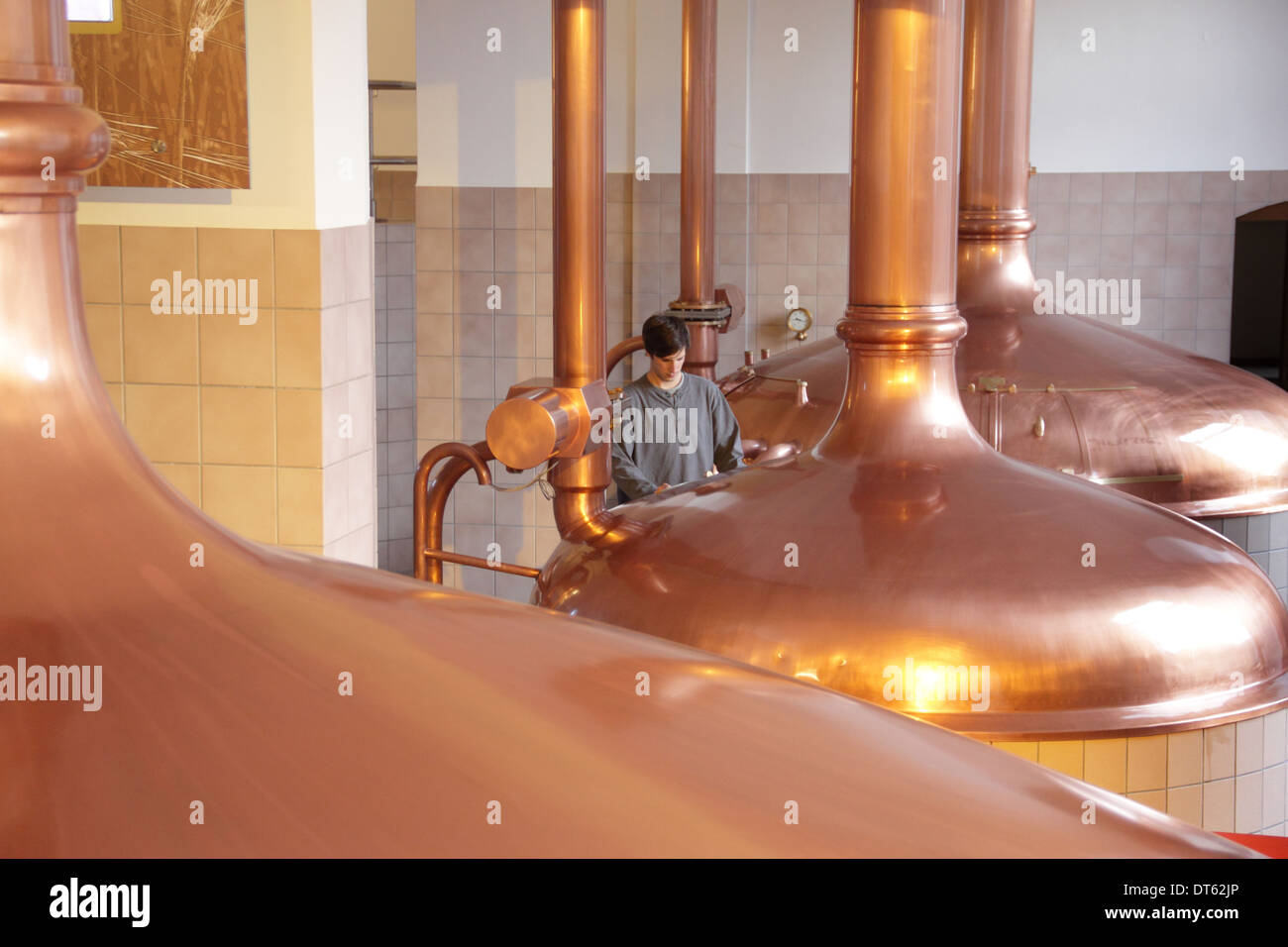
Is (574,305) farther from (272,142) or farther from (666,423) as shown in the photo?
(666,423)

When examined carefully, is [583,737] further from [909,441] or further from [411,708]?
[909,441]

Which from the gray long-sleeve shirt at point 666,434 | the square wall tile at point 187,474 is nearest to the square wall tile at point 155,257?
the square wall tile at point 187,474

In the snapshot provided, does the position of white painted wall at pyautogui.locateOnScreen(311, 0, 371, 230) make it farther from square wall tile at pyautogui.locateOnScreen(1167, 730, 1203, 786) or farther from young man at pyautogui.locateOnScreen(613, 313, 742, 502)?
square wall tile at pyautogui.locateOnScreen(1167, 730, 1203, 786)

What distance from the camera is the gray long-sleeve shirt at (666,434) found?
4.80 meters

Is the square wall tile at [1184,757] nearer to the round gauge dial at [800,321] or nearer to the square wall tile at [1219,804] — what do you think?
the square wall tile at [1219,804]

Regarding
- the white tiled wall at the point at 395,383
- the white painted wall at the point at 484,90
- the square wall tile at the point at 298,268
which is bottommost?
the white tiled wall at the point at 395,383

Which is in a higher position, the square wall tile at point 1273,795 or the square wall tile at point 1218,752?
the square wall tile at point 1218,752

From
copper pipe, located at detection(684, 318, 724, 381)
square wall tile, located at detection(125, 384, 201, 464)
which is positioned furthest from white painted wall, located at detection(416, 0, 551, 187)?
square wall tile, located at detection(125, 384, 201, 464)

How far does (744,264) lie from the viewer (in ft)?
26.9

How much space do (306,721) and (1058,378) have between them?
8.89ft

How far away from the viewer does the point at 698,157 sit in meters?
6.39

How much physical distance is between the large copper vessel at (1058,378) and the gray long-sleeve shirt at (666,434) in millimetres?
1347

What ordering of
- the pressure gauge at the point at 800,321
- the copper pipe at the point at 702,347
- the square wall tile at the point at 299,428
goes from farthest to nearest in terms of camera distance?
the pressure gauge at the point at 800,321 → the copper pipe at the point at 702,347 → the square wall tile at the point at 299,428
